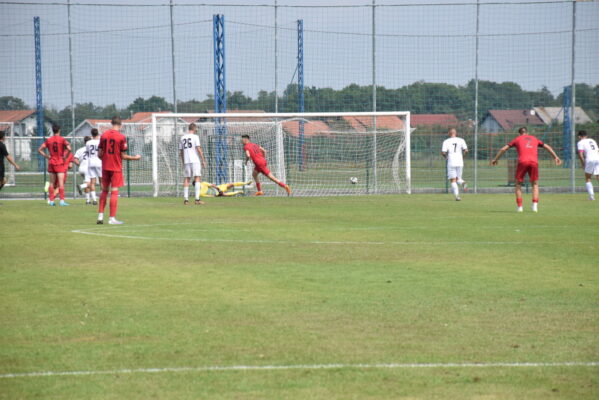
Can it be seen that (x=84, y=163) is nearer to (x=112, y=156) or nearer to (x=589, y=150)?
(x=112, y=156)

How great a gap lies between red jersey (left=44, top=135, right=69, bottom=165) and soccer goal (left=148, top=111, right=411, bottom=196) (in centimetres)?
715

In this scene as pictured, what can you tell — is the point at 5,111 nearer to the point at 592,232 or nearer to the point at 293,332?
the point at 592,232

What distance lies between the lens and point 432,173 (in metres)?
40.6

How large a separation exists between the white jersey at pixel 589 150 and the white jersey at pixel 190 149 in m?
12.4

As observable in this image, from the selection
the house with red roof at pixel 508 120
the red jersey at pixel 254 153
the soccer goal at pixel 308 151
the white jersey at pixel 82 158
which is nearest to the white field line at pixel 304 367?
the red jersey at pixel 254 153

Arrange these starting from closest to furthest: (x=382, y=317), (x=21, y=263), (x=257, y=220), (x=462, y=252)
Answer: (x=382, y=317)
(x=21, y=263)
(x=462, y=252)
(x=257, y=220)

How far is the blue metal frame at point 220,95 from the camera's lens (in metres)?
32.3

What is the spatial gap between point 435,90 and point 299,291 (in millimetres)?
25703

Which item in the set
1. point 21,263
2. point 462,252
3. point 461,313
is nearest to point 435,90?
point 462,252

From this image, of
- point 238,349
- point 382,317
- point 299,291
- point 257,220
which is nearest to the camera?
point 238,349

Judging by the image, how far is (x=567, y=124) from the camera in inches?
1421

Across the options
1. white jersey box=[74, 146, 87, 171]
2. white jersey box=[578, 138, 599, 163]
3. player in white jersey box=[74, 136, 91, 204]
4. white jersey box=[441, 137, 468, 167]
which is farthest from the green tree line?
white jersey box=[578, 138, 599, 163]

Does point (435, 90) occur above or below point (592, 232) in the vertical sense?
above

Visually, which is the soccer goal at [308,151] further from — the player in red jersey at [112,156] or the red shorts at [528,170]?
the player in red jersey at [112,156]
